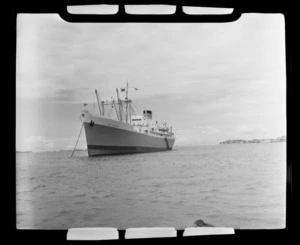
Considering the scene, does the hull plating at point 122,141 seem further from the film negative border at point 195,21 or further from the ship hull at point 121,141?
the film negative border at point 195,21

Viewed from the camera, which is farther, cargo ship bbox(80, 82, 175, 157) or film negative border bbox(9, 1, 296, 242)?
cargo ship bbox(80, 82, 175, 157)

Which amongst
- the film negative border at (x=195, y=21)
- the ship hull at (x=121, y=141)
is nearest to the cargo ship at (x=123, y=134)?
the ship hull at (x=121, y=141)

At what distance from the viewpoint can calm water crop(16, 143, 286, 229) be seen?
2.72 m

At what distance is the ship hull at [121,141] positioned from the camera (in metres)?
4.27

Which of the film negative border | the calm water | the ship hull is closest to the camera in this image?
the film negative border

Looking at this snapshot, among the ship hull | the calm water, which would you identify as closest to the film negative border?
the calm water

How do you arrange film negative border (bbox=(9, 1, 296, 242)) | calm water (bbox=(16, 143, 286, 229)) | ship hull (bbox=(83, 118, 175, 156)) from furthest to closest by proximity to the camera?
ship hull (bbox=(83, 118, 175, 156))
calm water (bbox=(16, 143, 286, 229))
film negative border (bbox=(9, 1, 296, 242))

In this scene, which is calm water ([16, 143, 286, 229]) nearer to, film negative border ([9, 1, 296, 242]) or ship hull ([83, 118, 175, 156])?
ship hull ([83, 118, 175, 156])

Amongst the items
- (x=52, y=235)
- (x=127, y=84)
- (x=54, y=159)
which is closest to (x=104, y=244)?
(x=52, y=235)

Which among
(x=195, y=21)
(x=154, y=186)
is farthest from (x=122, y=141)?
(x=195, y=21)

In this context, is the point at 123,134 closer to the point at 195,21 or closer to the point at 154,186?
the point at 154,186

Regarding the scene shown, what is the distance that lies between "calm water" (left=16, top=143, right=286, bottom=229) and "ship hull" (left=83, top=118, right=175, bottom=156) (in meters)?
0.14

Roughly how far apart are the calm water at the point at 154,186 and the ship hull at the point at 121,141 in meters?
0.14
